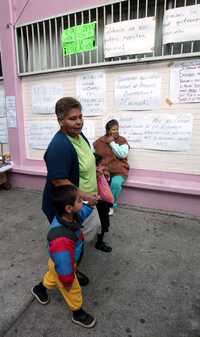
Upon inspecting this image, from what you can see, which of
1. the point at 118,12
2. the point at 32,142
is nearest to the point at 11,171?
the point at 32,142

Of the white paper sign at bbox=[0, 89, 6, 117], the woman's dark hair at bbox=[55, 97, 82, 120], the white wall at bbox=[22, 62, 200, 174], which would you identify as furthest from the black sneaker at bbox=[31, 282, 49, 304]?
the white paper sign at bbox=[0, 89, 6, 117]

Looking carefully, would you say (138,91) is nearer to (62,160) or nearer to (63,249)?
(62,160)

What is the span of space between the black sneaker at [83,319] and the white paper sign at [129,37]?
303 cm

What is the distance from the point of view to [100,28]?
11.4 feet

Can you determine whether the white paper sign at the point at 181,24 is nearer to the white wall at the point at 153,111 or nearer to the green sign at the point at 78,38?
the white wall at the point at 153,111

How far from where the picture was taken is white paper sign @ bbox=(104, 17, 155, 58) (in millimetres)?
3100

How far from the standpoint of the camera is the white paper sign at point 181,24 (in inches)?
112

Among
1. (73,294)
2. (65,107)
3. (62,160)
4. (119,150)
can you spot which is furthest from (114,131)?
(73,294)

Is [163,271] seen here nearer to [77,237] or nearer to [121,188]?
[77,237]

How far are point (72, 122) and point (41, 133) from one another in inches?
104

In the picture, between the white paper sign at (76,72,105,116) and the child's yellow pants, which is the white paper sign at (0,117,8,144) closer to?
the white paper sign at (76,72,105,116)

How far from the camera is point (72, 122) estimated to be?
1757 millimetres

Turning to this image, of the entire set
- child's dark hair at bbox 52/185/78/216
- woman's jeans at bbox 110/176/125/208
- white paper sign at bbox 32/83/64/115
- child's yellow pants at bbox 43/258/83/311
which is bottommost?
child's yellow pants at bbox 43/258/83/311

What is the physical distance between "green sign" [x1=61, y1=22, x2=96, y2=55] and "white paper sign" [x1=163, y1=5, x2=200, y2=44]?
40.4 inches
